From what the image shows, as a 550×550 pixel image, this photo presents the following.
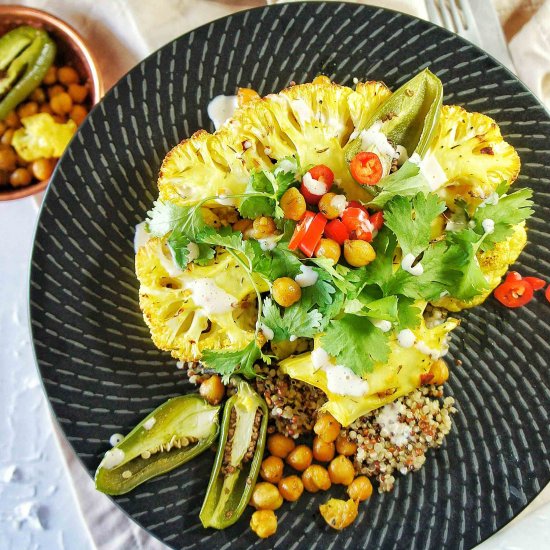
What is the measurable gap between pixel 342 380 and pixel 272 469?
0.43 metres

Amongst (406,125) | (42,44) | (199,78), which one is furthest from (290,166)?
(42,44)

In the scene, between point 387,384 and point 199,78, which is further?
point 199,78

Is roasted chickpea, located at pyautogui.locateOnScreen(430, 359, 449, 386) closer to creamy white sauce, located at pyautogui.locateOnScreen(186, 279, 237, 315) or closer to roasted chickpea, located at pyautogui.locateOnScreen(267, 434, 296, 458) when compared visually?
roasted chickpea, located at pyautogui.locateOnScreen(267, 434, 296, 458)

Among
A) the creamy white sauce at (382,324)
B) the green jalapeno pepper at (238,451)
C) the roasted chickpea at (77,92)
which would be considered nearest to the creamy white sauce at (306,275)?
the creamy white sauce at (382,324)

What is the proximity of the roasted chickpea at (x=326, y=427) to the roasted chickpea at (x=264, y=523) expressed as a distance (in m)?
0.32

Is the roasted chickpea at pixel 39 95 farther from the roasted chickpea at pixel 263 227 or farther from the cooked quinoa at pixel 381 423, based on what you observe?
the cooked quinoa at pixel 381 423

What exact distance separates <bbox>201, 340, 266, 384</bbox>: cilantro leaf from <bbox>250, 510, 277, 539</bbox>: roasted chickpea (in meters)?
0.53

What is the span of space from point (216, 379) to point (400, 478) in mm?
749

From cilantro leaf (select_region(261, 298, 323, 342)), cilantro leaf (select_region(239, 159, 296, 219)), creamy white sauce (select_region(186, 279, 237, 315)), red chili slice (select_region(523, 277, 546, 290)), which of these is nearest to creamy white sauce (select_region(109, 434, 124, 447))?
creamy white sauce (select_region(186, 279, 237, 315))

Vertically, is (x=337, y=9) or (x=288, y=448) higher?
(x=337, y=9)

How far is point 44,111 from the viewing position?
255 cm

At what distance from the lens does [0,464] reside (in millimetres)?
2553

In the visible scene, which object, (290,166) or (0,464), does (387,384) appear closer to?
(290,166)

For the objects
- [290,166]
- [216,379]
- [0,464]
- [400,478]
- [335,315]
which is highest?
[290,166]
